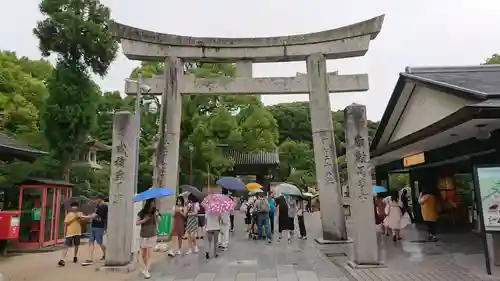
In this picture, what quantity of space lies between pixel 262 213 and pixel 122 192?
616 centimetres

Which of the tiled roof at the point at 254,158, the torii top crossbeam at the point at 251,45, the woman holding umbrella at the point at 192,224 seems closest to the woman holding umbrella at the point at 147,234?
the woman holding umbrella at the point at 192,224

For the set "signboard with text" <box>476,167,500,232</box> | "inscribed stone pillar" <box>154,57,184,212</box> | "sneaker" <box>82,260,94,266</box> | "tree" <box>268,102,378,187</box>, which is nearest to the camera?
"signboard with text" <box>476,167,500,232</box>

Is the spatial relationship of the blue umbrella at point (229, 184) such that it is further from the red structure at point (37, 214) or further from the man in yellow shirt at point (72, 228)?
the red structure at point (37, 214)

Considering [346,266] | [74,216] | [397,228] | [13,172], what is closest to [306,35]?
[397,228]

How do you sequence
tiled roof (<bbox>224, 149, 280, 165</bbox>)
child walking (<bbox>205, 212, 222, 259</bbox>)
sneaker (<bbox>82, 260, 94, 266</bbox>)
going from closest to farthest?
sneaker (<bbox>82, 260, 94, 266</bbox>)
child walking (<bbox>205, 212, 222, 259</bbox>)
tiled roof (<bbox>224, 149, 280, 165</bbox>)

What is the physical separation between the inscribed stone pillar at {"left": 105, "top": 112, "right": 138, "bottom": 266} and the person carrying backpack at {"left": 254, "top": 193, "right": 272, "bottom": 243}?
219 inches

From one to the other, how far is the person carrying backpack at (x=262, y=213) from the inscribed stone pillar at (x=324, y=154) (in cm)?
206

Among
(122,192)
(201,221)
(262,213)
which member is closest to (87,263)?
(122,192)

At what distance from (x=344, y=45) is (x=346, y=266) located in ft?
26.5

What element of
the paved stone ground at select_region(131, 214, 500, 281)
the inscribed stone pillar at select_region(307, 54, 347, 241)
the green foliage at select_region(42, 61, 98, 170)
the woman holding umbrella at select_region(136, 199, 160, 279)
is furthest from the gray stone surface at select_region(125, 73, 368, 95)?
the woman holding umbrella at select_region(136, 199, 160, 279)

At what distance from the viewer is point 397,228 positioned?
42.2ft

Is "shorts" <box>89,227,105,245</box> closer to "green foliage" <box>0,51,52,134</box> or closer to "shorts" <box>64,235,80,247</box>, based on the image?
"shorts" <box>64,235,80,247</box>

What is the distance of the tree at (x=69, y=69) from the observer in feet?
56.7

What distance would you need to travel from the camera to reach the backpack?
14159mm
